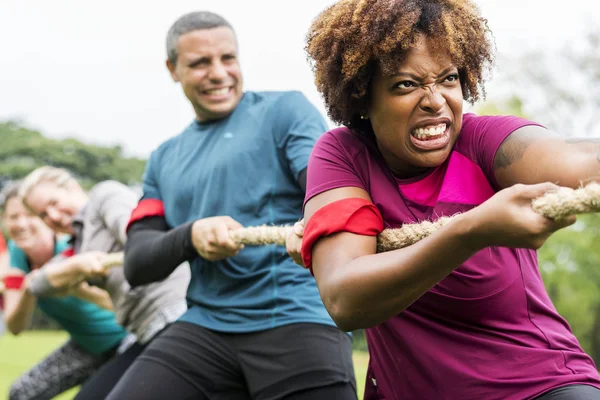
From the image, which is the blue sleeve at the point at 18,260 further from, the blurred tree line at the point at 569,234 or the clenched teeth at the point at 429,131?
the blurred tree line at the point at 569,234

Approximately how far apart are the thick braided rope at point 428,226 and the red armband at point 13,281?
332 centimetres

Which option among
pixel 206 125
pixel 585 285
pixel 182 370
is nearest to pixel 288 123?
pixel 206 125

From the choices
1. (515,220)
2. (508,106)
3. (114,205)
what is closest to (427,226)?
(515,220)

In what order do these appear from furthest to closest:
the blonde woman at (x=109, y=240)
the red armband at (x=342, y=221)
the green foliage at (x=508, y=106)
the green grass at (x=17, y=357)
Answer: the green foliage at (x=508, y=106)
the green grass at (x=17, y=357)
the blonde woman at (x=109, y=240)
the red armband at (x=342, y=221)

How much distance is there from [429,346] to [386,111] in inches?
23.3

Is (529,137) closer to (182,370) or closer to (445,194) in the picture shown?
(445,194)

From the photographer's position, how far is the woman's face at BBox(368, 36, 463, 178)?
2029 millimetres

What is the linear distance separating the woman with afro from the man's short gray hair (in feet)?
4.16

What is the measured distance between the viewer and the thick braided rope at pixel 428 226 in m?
1.50

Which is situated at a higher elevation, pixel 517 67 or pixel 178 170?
pixel 178 170

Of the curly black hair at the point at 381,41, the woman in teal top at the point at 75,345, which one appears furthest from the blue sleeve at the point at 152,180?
the woman in teal top at the point at 75,345

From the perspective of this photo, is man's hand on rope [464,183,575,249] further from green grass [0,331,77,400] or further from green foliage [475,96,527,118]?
green foliage [475,96,527,118]

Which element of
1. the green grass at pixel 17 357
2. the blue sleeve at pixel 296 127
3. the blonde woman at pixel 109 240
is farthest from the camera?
the green grass at pixel 17 357

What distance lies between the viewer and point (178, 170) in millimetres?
3260
